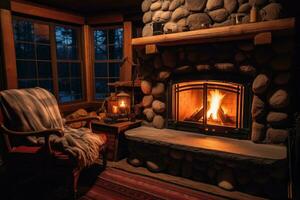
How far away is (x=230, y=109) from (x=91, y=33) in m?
2.72

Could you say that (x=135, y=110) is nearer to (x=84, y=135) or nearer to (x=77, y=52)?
(x=84, y=135)

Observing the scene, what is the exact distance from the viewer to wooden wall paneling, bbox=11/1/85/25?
304 centimetres

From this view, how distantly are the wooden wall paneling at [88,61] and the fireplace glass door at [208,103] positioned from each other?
72.9 inches

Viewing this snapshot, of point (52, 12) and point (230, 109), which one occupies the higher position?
point (52, 12)

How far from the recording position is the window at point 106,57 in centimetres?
397

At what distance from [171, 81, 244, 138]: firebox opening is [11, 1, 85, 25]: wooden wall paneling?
7.01 ft

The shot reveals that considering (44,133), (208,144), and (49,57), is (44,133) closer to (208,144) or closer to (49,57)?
(208,144)

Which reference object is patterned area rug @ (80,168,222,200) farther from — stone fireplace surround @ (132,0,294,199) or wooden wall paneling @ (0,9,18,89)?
wooden wall paneling @ (0,9,18,89)

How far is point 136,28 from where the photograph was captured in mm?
3705

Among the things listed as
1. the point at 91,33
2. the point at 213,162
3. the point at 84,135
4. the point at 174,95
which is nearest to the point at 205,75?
the point at 174,95

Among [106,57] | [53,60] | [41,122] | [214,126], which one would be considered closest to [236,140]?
[214,126]

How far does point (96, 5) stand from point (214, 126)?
8.42 ft

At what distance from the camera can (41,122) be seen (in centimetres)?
236

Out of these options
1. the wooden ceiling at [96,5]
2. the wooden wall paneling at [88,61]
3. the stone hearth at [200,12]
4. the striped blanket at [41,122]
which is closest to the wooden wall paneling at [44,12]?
the wooden ceiling at [96,5]
